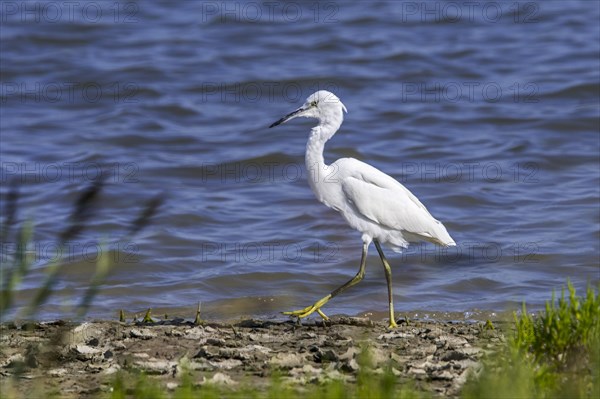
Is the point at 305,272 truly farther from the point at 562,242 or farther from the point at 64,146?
the point at 64,146

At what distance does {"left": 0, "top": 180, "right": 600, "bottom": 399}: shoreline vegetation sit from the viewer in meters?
5.02

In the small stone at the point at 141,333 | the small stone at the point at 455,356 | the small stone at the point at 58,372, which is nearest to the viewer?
the small stone at the point at 58,372

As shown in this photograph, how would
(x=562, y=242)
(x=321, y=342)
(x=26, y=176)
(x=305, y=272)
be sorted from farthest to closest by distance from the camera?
(x=26, y=176) < (x=562, y=242) < (x=305, y=272) < (x=321, y=342)

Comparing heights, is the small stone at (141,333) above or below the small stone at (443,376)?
below

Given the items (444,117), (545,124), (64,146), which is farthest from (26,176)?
(545,124)

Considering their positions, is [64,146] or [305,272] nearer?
[305,272]

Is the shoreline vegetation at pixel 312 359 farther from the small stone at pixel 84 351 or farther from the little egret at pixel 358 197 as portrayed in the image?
the little egret at pixel 358 197

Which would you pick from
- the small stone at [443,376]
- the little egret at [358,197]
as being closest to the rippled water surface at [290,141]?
the little egret at [358,197]

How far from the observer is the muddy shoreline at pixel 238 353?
591 cm

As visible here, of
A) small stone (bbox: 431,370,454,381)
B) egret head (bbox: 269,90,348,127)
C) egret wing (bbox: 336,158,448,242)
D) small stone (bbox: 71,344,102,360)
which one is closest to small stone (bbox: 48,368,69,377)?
small stone (bbox: 71,344,102,360)

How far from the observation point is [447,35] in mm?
20172

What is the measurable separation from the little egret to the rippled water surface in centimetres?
123

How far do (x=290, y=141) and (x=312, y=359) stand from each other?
9192 mm

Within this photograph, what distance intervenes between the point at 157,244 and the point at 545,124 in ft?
22.7
